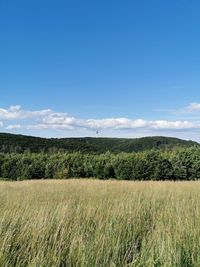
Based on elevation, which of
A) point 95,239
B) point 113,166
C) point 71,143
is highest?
point 71,143

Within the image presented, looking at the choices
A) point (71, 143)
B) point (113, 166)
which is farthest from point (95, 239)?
point (71, 143)

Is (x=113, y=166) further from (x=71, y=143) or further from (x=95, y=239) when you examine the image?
(x=71, y=143)

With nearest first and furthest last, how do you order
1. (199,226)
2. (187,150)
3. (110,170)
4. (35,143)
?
(199,226) → (187,150) → (110,170) → (35,143)

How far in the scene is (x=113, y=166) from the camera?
4650 centimetres

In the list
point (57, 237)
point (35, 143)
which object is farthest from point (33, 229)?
point (35, 143)

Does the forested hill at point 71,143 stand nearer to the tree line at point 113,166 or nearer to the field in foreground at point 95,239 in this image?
the tree line at point 113,166

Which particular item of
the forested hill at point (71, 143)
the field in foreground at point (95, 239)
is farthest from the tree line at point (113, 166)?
the forested hill at point (71, 143)

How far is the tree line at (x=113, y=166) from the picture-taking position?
40403 mm

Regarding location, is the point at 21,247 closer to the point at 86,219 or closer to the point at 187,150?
the point at 86,219

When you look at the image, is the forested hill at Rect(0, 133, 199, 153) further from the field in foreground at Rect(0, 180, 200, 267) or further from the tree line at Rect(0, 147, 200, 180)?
the field in foreground at Rect(0, 180, 200, 267)

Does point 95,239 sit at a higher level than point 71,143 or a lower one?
lower

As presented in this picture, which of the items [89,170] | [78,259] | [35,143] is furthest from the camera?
[35,143]

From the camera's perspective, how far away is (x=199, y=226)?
5.31m

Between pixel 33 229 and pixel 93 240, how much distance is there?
705mm
